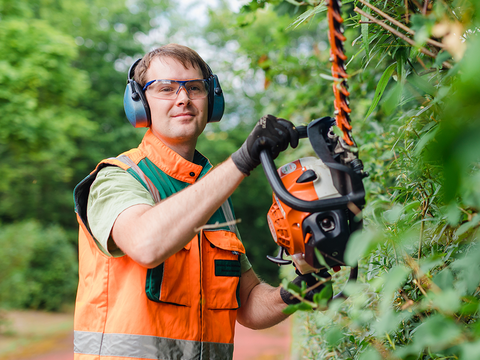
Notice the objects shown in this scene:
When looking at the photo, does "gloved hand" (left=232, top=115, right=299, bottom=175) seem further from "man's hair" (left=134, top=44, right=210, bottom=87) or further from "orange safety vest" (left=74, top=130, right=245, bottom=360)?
"man's hair" (left=134, top=44, right=210, bottom=87)

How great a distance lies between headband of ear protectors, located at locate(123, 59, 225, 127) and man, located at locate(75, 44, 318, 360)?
11mm

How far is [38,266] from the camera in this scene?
10.6 m

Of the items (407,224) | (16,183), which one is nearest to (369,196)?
(407,224)

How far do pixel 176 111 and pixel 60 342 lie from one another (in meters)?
8.45

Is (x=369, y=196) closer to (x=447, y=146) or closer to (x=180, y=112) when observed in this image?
(x=180, y=112)

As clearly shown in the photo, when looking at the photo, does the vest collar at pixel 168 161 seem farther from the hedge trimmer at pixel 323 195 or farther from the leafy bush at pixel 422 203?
the leafy bush at pixel 422 203

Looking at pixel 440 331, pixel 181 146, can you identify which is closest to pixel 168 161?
pixel 181 146

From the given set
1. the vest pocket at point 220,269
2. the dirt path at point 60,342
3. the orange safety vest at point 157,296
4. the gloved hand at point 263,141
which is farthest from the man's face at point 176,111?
the dirt path at point 60,342

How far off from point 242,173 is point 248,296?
3.11 ft

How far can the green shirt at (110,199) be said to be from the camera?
1.37 m

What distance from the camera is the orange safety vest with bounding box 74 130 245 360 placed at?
4.87ft

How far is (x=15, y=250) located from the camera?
8781 mm

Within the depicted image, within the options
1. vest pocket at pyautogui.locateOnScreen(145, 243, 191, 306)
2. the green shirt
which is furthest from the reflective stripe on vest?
the green shirt

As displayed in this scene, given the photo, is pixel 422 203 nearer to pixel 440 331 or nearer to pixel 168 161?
pixel 440 331
